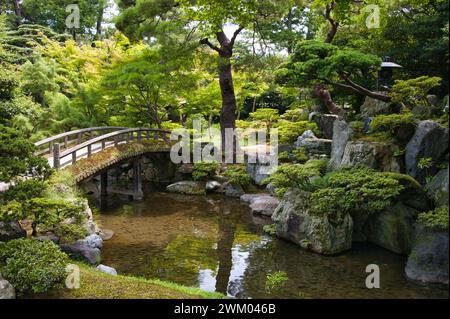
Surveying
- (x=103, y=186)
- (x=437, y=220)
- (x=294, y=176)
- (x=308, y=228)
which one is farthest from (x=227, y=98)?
(x=437, y=220)

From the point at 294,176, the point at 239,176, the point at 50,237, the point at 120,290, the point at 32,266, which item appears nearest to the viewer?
the point at 32,266

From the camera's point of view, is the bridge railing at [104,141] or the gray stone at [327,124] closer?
the bridge railing at [104,141]

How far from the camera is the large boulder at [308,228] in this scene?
11680mm

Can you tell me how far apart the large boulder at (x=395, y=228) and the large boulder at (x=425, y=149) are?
113 cm

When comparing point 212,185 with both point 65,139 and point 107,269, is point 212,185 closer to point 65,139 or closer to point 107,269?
point 65,139

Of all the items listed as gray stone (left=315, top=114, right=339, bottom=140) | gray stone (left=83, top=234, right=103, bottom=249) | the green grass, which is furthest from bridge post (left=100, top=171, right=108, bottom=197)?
the green grass

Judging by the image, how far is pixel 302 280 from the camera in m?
9.63

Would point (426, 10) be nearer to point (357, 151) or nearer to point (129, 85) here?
point (357, 151)

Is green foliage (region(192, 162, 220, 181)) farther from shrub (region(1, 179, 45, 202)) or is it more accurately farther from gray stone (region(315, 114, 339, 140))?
shrub (region(1, 179, 45, 202))

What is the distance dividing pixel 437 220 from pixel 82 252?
8197mm

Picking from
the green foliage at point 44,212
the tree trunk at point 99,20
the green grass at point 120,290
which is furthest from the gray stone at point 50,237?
the tree trunk at point 99,20

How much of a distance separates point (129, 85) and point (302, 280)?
1407 centimetres

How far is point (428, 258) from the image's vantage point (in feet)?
26.7

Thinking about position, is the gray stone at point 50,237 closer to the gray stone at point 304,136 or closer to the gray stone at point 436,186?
the gray stone at point 436,186
